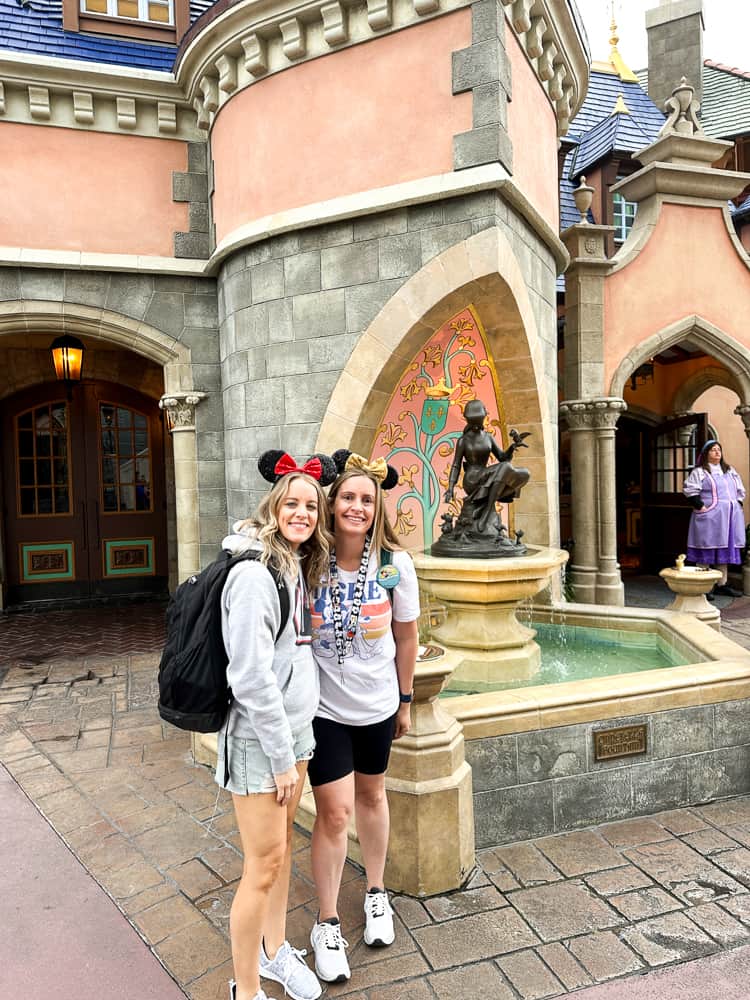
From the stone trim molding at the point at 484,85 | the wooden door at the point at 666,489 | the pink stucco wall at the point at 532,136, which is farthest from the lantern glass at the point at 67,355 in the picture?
the wooden door at the point at 666,489

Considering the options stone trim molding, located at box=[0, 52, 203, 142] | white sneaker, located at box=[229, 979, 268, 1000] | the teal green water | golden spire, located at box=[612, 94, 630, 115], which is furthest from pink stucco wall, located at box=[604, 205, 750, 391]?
white sneaker, located at box=[229, 979, 268, 1000]

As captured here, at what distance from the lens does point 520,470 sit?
491 centimetres

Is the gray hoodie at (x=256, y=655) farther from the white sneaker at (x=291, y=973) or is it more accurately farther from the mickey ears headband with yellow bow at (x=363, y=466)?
the white sneaker at (x=291, y=973)

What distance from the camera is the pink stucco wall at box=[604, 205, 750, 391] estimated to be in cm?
895

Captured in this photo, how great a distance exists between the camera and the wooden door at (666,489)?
11.2m

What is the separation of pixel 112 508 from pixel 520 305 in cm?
650

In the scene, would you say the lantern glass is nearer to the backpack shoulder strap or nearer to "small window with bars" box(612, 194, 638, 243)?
the backpack shoulder strap

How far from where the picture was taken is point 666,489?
11703mm

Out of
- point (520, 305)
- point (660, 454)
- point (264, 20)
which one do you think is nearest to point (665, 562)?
point (660, 454)

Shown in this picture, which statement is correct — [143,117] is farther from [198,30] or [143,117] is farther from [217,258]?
[217,258]

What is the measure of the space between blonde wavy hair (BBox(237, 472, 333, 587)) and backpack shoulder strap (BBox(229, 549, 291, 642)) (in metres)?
0.02

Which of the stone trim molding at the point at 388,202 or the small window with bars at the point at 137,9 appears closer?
the stone trim molding at the point at 388,202

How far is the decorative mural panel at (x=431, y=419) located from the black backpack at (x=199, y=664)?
14.2ft

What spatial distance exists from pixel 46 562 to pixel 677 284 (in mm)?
9058
